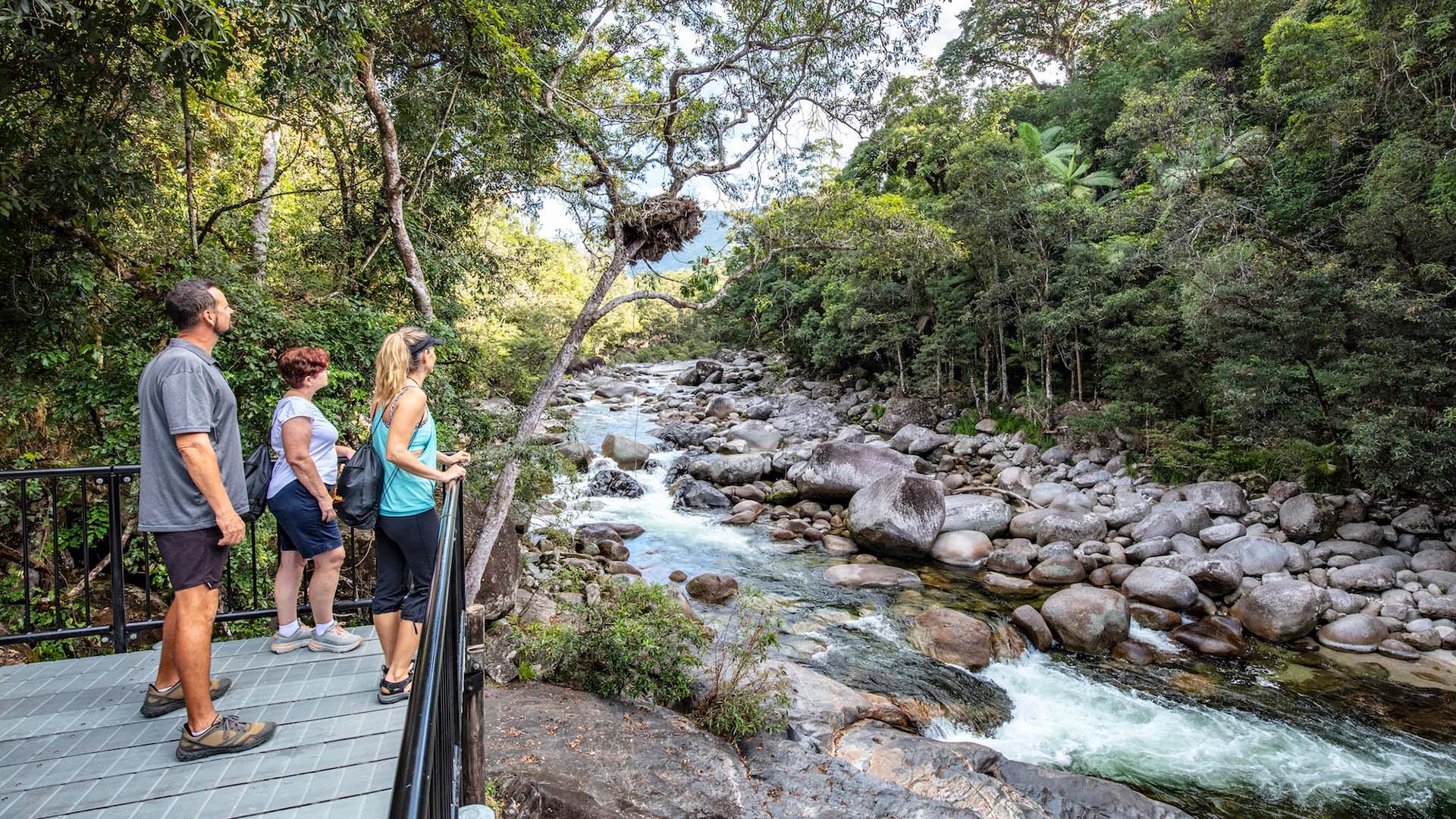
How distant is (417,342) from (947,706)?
6866mm

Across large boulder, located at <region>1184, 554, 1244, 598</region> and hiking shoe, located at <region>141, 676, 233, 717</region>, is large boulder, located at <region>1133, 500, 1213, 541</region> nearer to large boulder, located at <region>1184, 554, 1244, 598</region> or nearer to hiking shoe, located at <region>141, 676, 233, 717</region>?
large boulder, located at <region>1184, 554, 1244, 598</region>

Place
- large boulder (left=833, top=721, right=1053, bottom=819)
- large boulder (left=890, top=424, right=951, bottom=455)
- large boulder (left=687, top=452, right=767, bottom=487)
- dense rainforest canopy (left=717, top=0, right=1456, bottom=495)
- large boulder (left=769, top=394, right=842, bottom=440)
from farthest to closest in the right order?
large boulder (left=769, top=394, right=842, bottom=440)
large boulder (left=890, top=424, right=951, bottom=455)
large boulder (left=687, top=452, right=767, bottom=487)
dense rainforest canopy (left=717, top=0, right=1456, bottom=495)
large boulder (left=833, top=721, right=1053, bottom=819)

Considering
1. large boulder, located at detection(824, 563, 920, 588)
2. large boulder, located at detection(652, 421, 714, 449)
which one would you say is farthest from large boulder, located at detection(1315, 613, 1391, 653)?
large boulder, located at detection(652, 421, 714, 449)

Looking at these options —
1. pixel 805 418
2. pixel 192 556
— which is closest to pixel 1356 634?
pixel 192 556

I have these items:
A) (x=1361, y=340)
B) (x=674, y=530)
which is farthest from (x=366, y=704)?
(x=1361, y=340)

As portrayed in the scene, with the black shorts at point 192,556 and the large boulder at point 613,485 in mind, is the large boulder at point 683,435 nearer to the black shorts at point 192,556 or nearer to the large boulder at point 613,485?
the large boulder at point 613,485

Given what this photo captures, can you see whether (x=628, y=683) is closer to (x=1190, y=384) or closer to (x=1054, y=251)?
(x=1190, y=384)

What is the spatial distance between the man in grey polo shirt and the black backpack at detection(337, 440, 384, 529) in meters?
0.42

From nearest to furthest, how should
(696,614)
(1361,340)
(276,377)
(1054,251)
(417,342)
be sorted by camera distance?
(417,342) < (276,377) < (696,614) < (1361,340) < (1054,251)

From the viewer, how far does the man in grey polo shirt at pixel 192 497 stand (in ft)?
8.75

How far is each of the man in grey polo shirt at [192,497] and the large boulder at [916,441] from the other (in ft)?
57.0

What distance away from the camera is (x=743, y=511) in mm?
14805

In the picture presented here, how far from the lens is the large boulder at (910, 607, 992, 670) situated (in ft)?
27.9

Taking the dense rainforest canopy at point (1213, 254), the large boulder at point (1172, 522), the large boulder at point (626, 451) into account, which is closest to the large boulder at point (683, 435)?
the large boulder at point (626, 451)
